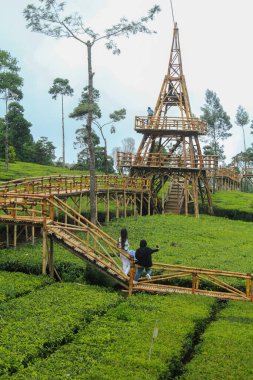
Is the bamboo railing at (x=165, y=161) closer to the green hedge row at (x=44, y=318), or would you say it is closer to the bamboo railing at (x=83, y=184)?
the bamboo railing at (x=83, y=184)

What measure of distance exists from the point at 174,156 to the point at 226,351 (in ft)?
111

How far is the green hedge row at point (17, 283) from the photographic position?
59.0 feet

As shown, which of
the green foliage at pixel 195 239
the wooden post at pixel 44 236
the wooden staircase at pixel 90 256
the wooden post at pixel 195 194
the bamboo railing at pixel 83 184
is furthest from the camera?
the wooden post at pixel 195 194

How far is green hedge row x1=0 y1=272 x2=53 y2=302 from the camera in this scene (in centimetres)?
1797

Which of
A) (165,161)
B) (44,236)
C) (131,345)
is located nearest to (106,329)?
(131,345)

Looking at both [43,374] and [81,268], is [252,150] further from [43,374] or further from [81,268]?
[43,374]

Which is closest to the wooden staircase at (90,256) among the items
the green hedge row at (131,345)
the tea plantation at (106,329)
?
the tea plantation at (106,329)

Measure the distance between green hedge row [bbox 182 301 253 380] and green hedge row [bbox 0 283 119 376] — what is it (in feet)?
12.4

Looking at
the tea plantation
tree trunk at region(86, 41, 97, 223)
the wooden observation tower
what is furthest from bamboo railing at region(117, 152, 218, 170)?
the tea plantation

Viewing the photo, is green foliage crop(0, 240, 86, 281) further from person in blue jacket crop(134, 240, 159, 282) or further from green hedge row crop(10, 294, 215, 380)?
green hedge row crop(10, 294, 215, 380)

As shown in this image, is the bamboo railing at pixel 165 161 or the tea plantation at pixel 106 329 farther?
the bamboo railing at pixel 165 161

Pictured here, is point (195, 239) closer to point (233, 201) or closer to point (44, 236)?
point (44, 236)

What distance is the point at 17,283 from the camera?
1933 centimetres

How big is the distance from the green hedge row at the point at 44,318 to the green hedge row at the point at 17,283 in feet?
1.94
